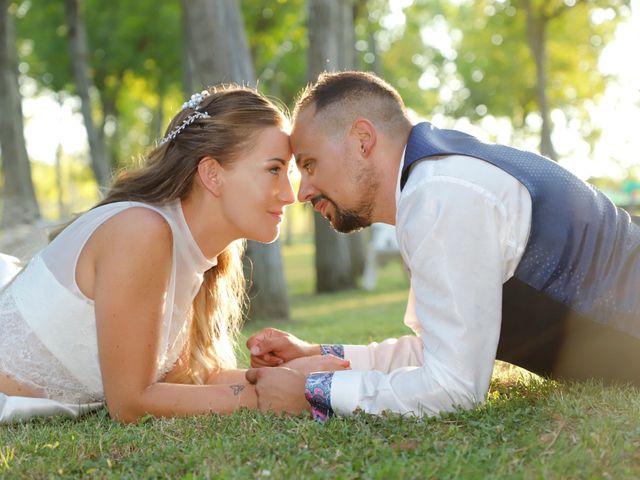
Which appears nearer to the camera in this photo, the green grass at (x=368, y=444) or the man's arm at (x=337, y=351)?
the green grass at (x=368, y=444)

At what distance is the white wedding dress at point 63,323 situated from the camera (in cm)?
434

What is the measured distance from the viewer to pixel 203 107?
4645 mm

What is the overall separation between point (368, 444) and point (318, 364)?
104 centimetres

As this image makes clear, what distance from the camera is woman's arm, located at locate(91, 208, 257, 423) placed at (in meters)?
3.96

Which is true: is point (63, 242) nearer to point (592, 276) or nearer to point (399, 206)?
point (399, 206)

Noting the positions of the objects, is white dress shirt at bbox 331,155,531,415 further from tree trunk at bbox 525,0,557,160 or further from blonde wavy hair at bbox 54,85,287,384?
tree trunk at bbox 525,0,557,160

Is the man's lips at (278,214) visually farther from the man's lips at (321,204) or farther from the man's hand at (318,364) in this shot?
the man's hand at (318,364)

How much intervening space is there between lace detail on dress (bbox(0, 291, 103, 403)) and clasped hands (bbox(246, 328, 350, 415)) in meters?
1.02

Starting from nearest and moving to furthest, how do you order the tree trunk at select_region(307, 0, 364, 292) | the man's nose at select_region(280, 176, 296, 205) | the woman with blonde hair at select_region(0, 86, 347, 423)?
the woman with blonde hair at select_region(0, 86, 347, 423)
the man's nose at select_region(280, 176, 296, 205)
the tree trunk at select_region(307, 0, 364, 292)

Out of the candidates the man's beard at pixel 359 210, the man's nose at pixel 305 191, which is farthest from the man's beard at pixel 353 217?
the man's nose at pixel 305 191

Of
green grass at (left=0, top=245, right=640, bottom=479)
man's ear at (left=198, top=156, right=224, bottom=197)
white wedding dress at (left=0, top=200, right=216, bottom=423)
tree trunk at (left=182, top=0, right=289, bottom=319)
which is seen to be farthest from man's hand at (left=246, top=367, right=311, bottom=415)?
tree trunk at (left=182, top=0, right=289, bottom=319)

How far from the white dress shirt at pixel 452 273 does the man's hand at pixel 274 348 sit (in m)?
0.90

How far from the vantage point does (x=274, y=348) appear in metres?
4.57

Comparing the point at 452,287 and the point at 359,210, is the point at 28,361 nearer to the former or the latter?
the point at 359,210
